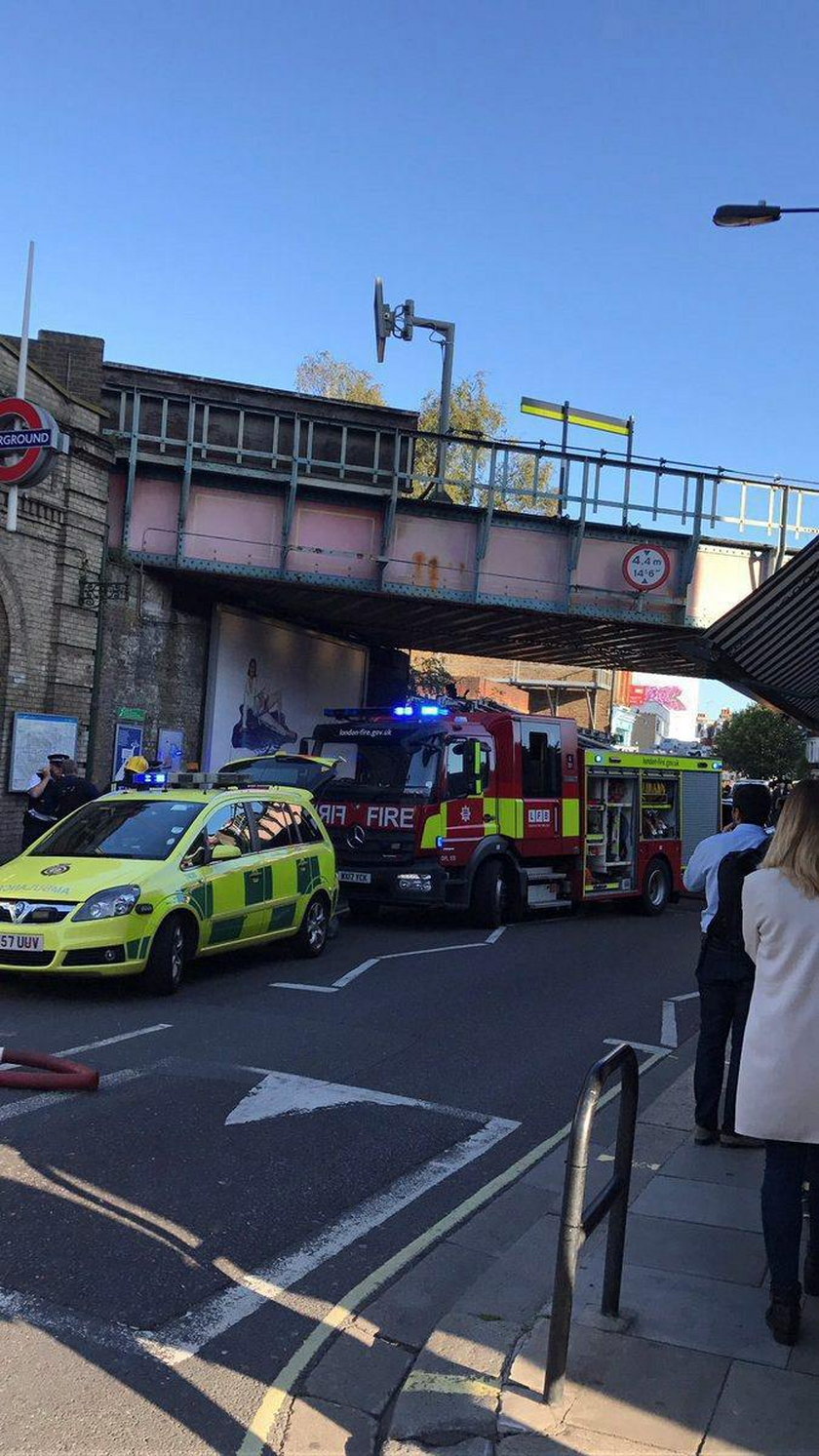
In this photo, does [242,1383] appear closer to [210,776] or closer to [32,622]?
[210,776]

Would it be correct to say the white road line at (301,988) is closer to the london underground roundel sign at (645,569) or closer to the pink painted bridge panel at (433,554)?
the pink painted bridge panel at (433,554)

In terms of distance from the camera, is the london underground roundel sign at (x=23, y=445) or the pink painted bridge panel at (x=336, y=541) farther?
the pink painted bridge panel at (x=336, y=541)

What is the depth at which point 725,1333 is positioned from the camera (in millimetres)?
3955

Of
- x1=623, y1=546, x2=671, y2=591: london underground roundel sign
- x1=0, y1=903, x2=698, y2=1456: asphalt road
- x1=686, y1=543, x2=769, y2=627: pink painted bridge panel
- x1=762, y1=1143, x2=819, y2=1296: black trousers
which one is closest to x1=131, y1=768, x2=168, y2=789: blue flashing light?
x1=0, y1=903, x2=698, y2=1456: asphalt road

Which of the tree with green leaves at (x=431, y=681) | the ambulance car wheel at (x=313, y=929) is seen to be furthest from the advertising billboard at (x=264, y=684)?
the ambulance car wheel at (x=313, y=929)

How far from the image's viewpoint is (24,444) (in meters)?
15.8

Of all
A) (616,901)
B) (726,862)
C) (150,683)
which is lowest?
(616,901)

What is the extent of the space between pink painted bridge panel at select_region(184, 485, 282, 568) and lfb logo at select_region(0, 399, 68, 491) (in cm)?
429

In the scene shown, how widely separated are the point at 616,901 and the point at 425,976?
9208 millimetres

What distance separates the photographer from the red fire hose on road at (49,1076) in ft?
21.8

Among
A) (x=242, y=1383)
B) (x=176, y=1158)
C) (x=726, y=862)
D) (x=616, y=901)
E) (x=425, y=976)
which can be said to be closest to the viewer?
(x=242, y=1383)

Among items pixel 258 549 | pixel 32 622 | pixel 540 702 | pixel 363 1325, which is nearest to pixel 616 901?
pixel 258 549

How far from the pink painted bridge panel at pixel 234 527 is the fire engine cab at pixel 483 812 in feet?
14.7

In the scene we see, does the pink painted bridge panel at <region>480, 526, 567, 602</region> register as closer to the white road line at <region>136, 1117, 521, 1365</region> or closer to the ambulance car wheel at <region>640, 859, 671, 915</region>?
the ambulance car wheel at <region>640, 859, 671, 915</region>
